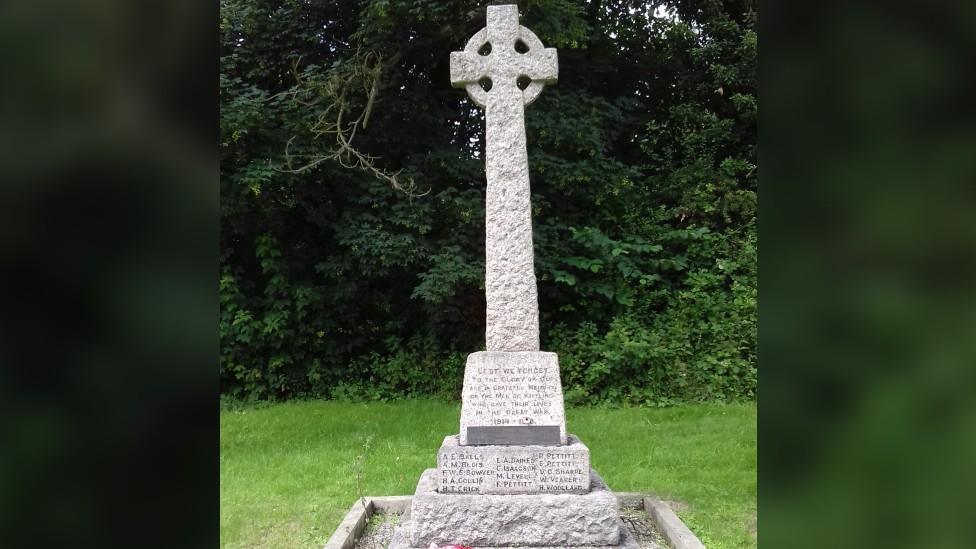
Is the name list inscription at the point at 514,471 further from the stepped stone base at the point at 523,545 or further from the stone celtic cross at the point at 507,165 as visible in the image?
the stone celtic cross at the point at 507,165

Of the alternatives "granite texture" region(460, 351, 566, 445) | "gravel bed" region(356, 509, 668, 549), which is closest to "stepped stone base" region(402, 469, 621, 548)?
"granite texture" region(460, 351, 566, 445)

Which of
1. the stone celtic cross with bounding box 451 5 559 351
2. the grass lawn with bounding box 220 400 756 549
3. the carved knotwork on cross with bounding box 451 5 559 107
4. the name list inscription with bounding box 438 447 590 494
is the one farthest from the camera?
the grass lawn with bounding box 220 400 756 549

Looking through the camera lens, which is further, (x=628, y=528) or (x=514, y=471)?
(x=628, y=528)

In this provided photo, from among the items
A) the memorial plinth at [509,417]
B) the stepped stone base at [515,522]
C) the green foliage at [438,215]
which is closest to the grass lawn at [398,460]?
the green foliage at [438,215]

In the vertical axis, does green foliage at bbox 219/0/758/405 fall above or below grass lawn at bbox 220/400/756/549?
above

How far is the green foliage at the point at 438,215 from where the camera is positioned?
895 centimetres

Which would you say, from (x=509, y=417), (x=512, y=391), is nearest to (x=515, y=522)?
Result: (x=509, y=417)

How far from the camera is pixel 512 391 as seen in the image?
13.7ft

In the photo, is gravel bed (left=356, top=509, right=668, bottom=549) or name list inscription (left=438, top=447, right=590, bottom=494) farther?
A: gravel bed (left=356, top=509, right=668, bottom=549)

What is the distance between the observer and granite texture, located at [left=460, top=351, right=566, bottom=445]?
4.12 meters

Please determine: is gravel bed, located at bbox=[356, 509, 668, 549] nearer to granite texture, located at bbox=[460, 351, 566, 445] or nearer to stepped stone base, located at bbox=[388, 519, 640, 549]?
stepped stone base, located at bbox=[388, 519, 640, 549]

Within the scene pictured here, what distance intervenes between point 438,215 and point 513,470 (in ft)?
19.5

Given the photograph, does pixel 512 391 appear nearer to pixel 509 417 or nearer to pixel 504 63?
pixel 509 417
